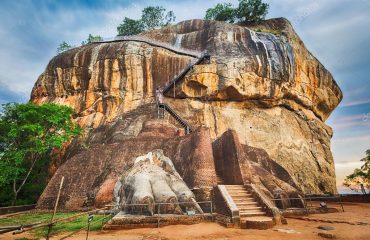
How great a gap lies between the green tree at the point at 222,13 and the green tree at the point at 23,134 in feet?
91.7

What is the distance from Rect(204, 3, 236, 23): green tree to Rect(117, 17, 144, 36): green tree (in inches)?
416

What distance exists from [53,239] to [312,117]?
31.5m

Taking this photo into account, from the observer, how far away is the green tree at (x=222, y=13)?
1572 inches

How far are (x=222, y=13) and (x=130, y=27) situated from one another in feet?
47.5

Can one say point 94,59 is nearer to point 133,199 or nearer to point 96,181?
point 96,181

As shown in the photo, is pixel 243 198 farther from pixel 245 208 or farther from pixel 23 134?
pixel 23 134

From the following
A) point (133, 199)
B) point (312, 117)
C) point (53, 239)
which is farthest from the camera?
point (312, 117)

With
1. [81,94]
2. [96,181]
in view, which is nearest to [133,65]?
[81,94]

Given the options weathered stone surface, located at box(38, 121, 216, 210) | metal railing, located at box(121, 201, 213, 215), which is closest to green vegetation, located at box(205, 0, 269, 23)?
weathered stone surface, located at box(38, 121, 216, 210)

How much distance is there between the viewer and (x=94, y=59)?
2923cm

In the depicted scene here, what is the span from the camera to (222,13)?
4081 centimetres

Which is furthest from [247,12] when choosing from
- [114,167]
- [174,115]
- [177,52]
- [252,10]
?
→ [114,167]

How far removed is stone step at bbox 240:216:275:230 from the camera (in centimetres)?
884

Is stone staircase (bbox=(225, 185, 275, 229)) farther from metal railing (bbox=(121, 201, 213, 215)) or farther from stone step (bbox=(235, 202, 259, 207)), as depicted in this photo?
metal railing (bbox=(121, 201, 213, 215))
